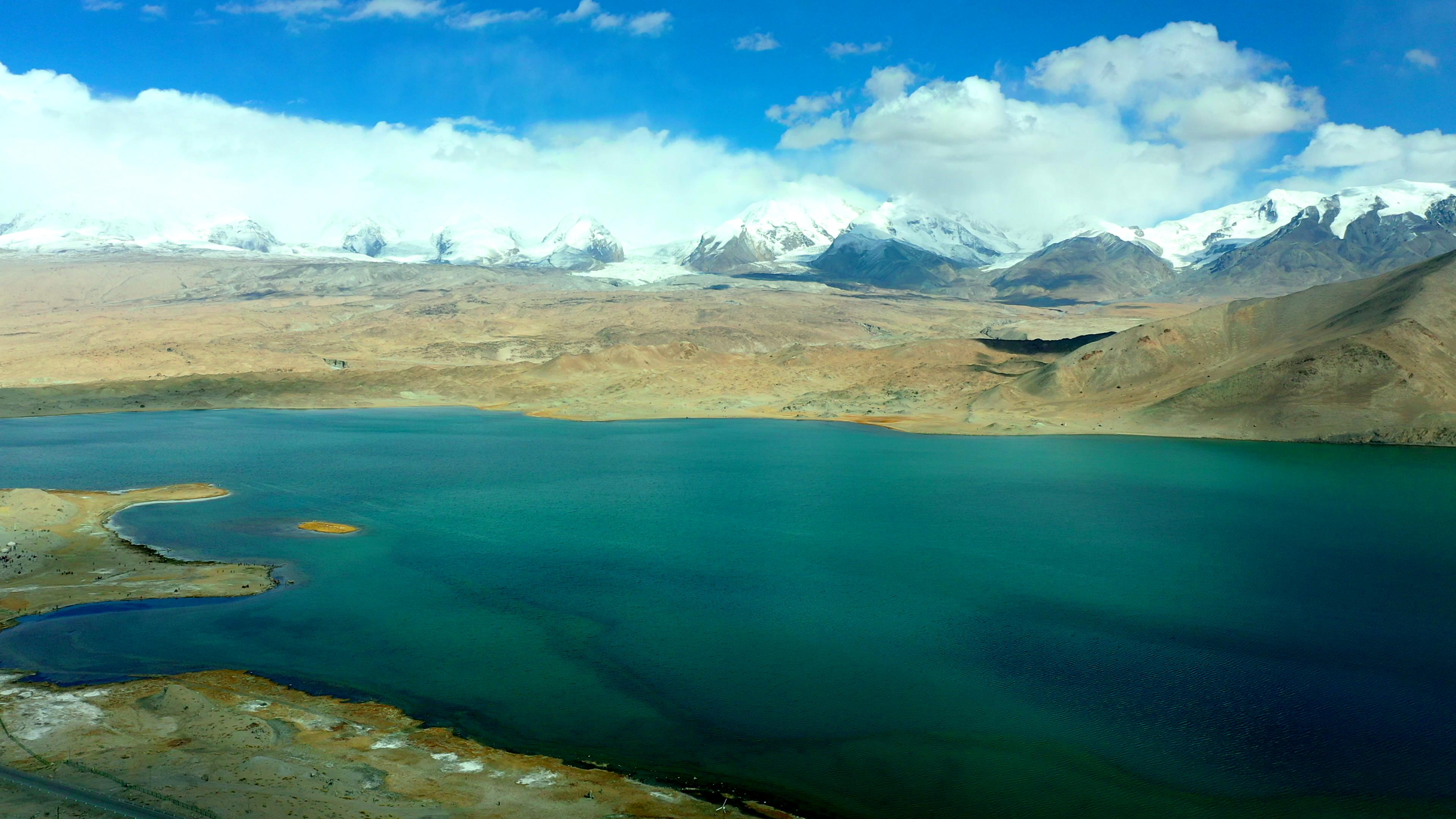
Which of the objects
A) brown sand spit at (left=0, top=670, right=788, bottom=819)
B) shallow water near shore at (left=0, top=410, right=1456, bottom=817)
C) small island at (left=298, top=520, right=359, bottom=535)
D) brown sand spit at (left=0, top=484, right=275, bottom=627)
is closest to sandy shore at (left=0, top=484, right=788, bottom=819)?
brown sand spit at (left=0, top=670, right=788, bottom=819)

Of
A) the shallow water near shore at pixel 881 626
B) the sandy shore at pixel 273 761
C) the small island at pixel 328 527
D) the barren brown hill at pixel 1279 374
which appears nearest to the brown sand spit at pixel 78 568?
the shallow water near shore at pixel 881 626

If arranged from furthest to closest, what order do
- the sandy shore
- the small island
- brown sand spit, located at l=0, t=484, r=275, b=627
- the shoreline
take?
the shoreline, the small island, brown sand spit, located at l=0, t=484, r=275, b=627, the sandy shore

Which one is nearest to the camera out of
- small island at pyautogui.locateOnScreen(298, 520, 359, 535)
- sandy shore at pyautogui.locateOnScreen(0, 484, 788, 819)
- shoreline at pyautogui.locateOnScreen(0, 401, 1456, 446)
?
sandy shore at pyautogui.locateOnScreen(0, 484, 788, 819)

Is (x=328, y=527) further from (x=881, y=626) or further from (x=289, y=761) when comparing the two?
(x=881, y=626)

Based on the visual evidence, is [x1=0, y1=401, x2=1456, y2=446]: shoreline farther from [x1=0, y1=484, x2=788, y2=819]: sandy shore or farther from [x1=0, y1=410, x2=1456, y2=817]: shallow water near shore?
[x1=0, y1=484, x2=788, y2=819]: sandy shore

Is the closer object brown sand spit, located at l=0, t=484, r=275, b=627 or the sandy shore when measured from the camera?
the sandy shore

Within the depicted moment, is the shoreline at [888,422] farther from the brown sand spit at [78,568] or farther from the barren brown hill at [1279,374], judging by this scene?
the brown sand spit at [78,568]

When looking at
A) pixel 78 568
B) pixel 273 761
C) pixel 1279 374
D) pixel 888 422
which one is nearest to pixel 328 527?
pixel 78 568
